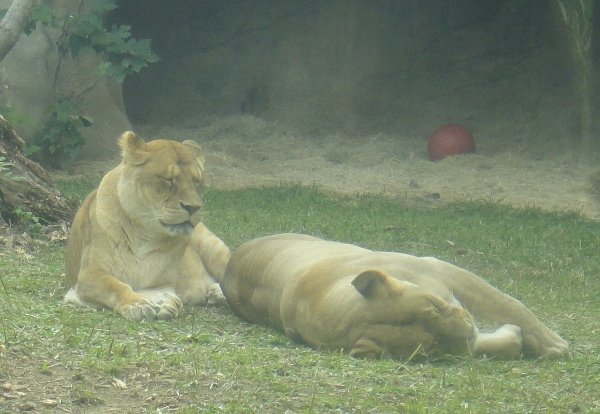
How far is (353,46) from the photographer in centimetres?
1573

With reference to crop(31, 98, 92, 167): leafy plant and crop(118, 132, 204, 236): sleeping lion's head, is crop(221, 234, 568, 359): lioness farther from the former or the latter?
crop(31, 98, 92, 167): leafy plant

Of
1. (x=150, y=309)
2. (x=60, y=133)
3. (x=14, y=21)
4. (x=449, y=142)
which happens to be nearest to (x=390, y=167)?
(x=449, y=142)

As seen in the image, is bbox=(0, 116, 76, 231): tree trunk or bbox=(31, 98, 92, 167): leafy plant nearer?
bbox=(0, 116, 76, 231): tree trunk

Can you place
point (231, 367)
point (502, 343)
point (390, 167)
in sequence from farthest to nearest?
1. point (390, 167)
2. point (502, 343)
3. point (231, 367)

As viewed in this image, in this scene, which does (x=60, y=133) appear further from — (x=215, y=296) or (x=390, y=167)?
(x=215, y=296)

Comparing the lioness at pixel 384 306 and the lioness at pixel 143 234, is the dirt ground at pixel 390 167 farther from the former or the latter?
the lioness at pixel 384 306

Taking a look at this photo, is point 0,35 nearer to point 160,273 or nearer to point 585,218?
point 160,273

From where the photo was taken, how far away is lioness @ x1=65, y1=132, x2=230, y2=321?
19.2 ft

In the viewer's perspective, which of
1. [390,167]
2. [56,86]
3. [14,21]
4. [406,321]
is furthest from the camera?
[390,167]

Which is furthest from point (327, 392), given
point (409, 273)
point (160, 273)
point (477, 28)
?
A: point (477, 28)

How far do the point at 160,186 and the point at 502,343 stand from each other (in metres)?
2.14

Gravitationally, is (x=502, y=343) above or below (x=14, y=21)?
below

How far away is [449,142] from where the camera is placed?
13805 mm

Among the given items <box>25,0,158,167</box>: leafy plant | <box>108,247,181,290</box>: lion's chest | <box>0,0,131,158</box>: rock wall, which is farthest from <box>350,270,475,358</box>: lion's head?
<box>0,0,131,158</box>: rock wall
